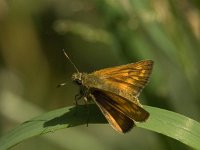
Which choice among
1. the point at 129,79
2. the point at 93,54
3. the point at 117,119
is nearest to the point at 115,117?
the point at 117,119

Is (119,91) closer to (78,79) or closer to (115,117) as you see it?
(115,117)

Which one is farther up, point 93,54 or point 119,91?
point 119,91

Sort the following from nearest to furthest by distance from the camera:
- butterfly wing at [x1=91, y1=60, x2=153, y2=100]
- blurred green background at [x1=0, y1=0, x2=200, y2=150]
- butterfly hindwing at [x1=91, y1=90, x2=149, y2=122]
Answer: butterfly hindwing at [x1=91, y1=90, x2=149, y2=122]
butterfly wing at [x1=91, y1=60, x2=153, y2=100]
blurred green background at [x1=0, y1=0, x2=200, y2=150]

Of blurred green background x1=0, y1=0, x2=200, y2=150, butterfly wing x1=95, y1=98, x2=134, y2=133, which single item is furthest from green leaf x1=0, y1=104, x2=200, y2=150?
blurred green background x1=0, y1=0, x2=200, y2=150

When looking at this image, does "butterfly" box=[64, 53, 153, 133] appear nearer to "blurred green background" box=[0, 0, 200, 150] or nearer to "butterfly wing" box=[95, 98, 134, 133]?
"butterfly wing" box=[95, 98, 134, 133]

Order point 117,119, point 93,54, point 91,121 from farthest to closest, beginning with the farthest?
point 93,54, point 91,121, point 117,119

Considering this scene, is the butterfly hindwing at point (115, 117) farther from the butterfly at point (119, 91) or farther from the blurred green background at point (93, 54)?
the blurred green background at point (93, 54)
